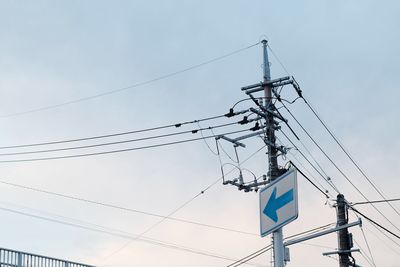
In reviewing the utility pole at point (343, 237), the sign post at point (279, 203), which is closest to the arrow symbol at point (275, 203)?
the sign post at point (279, 203)

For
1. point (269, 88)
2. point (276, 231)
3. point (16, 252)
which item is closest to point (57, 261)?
point (16, 252)

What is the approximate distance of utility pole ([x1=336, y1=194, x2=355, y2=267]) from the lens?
3138 cm

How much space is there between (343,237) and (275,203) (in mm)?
23666

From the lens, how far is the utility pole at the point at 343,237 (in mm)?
31375

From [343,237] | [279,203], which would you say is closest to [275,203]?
[279,203]

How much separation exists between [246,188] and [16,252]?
1065 cm

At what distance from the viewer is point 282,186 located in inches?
366

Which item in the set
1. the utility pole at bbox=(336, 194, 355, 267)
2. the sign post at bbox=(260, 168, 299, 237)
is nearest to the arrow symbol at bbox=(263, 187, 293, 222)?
the sign post at bbox=(260, 168, 299, 237)

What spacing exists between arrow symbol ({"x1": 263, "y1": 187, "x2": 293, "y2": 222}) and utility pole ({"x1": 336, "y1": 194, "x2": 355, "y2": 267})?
22.5 metres

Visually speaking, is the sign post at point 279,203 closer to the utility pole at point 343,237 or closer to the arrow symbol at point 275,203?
the arrow symbol at point 275,203

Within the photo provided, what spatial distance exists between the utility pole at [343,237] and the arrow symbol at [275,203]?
2250 centimetres

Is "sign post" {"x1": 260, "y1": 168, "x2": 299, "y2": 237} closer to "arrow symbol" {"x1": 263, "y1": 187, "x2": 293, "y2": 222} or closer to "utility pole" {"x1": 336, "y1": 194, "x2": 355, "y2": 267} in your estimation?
"arrow symbol" {"x1": 263, "y1": 187, "x2": 293, "y2": 222}

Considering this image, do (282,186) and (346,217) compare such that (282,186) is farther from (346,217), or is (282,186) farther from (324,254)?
(324,254)

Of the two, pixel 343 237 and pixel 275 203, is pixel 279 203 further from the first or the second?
pixel 343 237
